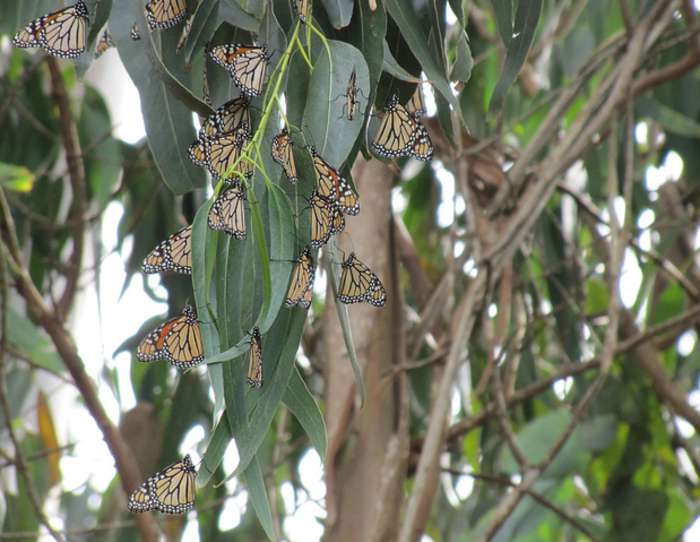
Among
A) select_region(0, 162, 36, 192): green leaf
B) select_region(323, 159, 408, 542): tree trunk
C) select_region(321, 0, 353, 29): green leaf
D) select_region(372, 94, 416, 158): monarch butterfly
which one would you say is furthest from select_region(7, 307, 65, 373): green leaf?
select_region(321, 0, 353, 29): green leaf

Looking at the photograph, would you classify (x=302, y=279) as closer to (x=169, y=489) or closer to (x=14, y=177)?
(x=169, y=489)

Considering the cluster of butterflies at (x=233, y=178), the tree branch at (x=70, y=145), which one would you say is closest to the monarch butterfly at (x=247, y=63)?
the cluster of butterflies at (x=233, y=178)

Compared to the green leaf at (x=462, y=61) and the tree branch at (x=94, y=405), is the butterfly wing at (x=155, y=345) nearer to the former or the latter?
the green leaf at (x=462, y=61)

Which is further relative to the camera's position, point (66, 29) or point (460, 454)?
point (460, 454)

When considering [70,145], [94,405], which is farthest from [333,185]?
[70,145]

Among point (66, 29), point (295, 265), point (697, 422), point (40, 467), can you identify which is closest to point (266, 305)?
point (295, 265)

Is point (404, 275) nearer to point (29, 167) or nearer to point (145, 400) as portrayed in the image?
point (145, 400)

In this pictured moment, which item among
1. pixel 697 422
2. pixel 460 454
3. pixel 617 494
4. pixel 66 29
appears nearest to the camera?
pixel 66 29
